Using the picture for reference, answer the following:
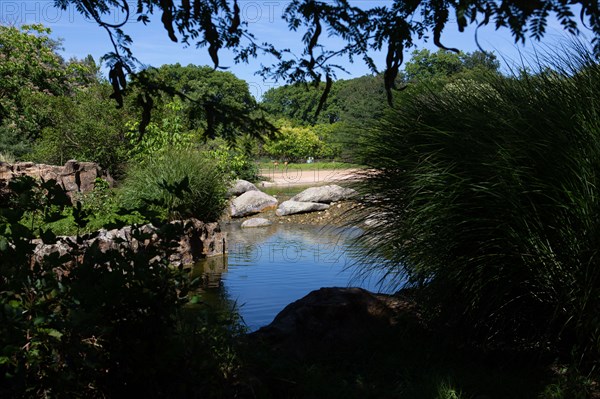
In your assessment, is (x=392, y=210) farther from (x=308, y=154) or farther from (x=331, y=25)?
(x=308, y=154)

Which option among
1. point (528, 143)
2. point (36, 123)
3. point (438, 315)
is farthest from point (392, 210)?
point (36, 123)

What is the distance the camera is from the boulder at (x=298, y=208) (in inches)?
643

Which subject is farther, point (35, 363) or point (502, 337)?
point (502, 337)

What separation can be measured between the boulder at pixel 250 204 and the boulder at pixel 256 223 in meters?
1.44

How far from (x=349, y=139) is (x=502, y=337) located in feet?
8.72

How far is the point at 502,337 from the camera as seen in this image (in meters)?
4.35

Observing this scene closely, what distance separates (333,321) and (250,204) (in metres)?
12.3

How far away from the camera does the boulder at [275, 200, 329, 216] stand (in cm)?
1634

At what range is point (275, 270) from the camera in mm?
9328

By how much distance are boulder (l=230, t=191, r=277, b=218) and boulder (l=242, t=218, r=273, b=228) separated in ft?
→ 4.72

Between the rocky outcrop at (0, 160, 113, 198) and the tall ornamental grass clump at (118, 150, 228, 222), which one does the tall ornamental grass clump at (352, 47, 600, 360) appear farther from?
the rocky outcrop at (0, 160, 113, 198)

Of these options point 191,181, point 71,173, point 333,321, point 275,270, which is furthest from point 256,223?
point 333,321

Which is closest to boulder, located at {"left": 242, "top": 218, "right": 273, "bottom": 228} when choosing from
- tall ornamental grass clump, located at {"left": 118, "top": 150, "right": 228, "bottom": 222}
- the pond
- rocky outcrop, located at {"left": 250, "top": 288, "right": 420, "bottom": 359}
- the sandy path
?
the pond

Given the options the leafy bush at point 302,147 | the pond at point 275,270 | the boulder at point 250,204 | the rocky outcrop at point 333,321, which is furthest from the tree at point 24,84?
the leafy bush at point 302,147
